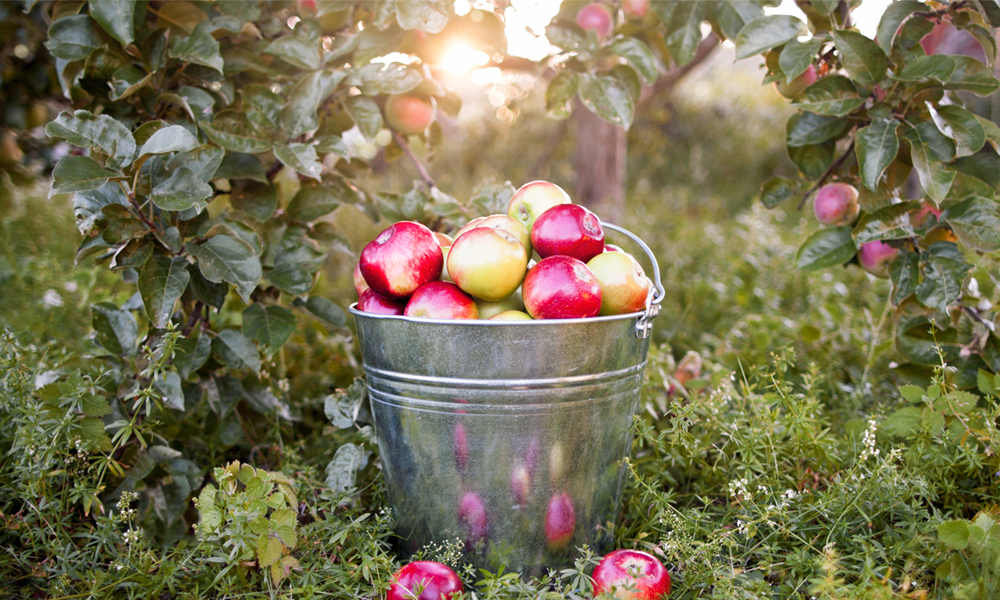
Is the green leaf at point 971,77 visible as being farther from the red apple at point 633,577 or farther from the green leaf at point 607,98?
the red apple at point 633,577

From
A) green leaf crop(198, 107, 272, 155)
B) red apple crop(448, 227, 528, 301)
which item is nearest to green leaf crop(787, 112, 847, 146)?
red apple crop(448, 227, 528, 301)

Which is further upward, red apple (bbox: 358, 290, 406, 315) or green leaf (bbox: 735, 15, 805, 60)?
green leaf (bbox: 735, 15, 805, 60)

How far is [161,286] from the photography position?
4.66ft

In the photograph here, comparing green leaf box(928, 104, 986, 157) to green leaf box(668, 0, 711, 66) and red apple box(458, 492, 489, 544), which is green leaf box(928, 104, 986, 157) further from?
red apple box(458, 492, 489, 544)

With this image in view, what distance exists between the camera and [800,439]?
148 cm

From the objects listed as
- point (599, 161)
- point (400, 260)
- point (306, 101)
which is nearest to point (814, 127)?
point (400, 260)

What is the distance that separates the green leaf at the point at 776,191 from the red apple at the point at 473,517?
51.4 inches

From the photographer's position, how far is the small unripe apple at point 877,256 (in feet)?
5.76

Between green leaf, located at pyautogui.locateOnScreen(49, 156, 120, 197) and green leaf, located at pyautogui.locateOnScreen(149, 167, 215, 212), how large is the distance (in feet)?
0.30

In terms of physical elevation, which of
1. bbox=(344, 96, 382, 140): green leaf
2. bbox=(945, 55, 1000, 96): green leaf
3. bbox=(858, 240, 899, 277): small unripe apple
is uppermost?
bbox=(945, 55, 1000, 96): green leaf

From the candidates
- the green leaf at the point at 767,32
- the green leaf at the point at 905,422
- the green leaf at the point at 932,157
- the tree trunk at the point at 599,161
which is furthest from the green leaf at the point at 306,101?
the tree trunk at the point at 599,161

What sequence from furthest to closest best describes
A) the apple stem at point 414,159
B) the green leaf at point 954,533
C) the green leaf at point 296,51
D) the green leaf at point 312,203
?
the apple stem at point 414,159
the green leaf at point 312,203
the green leaf at point 296,51
the green leaf at point 954,533

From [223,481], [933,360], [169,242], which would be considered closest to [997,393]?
[933,360]

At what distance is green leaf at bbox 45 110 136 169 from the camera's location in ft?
4.23
